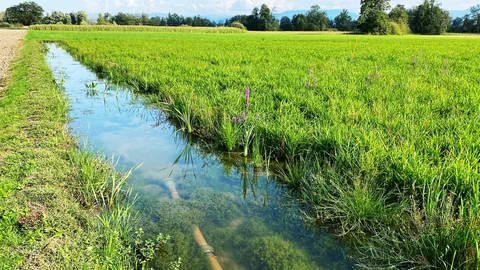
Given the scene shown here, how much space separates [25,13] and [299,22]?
245 ft

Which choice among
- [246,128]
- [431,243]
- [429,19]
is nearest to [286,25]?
[429,19]

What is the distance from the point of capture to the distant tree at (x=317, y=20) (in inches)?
4015

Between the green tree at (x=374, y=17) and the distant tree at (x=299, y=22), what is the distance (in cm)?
2276

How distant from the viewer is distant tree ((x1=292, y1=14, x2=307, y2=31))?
102m

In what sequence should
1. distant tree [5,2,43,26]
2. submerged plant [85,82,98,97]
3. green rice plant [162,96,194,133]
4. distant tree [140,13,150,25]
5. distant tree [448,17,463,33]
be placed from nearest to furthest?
green rice plant [162,96,194,133] → submerged plant [85,82,98,97] → distant tree [5,2,43,26] → distant tree [448,17,463,33] → distant tree [140,13,150,25]

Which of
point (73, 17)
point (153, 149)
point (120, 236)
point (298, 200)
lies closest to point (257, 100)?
point (153, 149)

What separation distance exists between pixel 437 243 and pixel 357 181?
3.70 ft

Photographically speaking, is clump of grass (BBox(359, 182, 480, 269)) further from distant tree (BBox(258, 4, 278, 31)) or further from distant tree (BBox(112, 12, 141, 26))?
distant tree (BBox(112, 12, 141, 26))

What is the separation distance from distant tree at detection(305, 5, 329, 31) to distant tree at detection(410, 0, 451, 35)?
24273mm

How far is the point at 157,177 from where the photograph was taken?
183 inches

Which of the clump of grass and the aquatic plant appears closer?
the clump of grass

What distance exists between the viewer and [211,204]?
389 cm

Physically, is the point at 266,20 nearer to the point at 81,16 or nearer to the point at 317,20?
the point at 317,20

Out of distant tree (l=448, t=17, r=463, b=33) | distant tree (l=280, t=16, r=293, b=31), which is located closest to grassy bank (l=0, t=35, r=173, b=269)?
distant tree (l=280, t=16, r=293, b=31)
